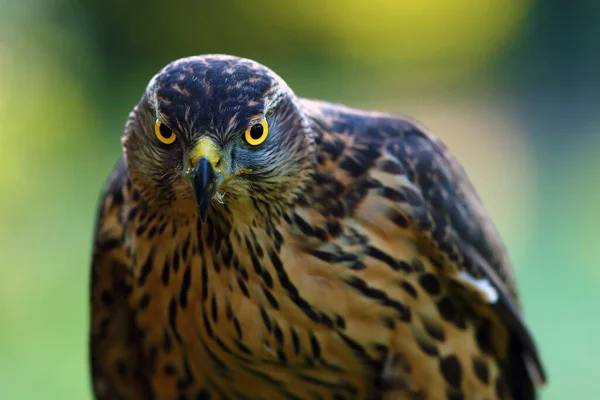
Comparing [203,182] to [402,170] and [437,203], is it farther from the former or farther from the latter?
[437,203]

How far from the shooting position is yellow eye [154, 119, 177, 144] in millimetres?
1819

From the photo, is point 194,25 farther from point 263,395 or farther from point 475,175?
point 263,395

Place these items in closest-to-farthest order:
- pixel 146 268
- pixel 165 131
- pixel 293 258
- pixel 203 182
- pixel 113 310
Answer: pixel 203 182 < pixel 165 131 < pixel 293 258 < pixel 146 268 < pixel 113 310

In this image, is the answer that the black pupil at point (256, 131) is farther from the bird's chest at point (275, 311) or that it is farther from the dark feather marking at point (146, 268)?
the dark feather marking at point (146, 268)

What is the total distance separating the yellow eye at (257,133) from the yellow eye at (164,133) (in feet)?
0.51

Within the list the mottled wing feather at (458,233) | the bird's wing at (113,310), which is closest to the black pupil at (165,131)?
the bird's wing at (113,310)

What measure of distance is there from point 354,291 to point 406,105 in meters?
5.27

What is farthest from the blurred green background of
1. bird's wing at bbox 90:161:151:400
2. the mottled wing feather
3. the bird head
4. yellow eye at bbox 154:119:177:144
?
yellow eye at bbox 154:119:177:144

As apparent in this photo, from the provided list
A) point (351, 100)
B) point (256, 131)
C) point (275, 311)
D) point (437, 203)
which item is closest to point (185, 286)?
point (275, 311)

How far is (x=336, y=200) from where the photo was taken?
7.05 ft

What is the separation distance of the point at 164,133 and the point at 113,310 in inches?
34.8

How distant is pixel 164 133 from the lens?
1830 millimetres

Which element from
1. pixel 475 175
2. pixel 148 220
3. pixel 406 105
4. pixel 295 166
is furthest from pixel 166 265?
pixel 406 105

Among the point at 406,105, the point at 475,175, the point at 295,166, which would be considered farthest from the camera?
the point at 406,105
